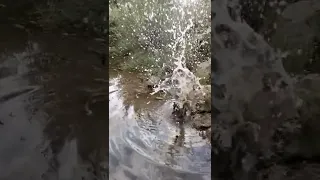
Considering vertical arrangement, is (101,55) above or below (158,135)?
above

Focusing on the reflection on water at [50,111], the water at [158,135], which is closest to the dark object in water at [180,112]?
the water at [158,135]

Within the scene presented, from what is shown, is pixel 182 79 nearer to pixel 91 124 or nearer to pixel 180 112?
pixel 180 112

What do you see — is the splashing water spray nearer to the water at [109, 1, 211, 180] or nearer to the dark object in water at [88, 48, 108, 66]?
the water at [109, 1, 211, 180]

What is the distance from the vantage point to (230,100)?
138 cm

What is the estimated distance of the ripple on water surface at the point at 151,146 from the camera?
1362 millimetres

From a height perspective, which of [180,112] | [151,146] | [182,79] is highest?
[182,79]

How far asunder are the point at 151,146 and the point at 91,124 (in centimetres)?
21

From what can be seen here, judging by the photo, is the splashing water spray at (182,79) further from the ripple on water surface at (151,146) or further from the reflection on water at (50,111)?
the reflection on water at (50,111)

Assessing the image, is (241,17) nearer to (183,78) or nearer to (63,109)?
(183,78)

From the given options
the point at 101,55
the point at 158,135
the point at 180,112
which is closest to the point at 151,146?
the point at 158,135

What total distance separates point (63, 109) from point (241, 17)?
25.7 inches

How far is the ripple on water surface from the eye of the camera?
136cm

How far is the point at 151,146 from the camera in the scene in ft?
4.49

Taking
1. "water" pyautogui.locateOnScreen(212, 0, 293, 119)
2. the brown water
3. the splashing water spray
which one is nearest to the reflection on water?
the brown water
